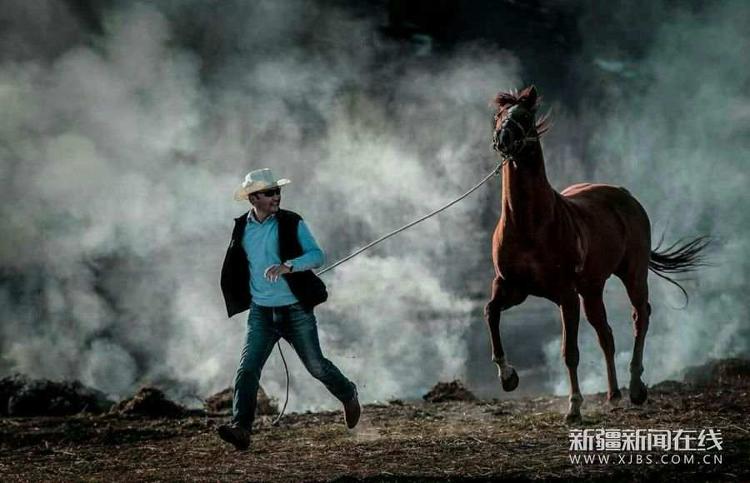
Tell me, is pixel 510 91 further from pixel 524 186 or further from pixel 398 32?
pixel 398 32

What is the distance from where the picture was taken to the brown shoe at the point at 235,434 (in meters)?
6.38

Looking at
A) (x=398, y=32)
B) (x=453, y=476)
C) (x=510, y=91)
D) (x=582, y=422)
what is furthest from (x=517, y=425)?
(x=398, y=32)

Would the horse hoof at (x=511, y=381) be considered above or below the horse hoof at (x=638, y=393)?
below

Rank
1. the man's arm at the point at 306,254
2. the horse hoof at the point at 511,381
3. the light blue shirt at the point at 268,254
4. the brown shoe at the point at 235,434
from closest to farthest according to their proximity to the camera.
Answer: the man's arm at the point at 306,254 → the brown shoe at the point at 235,434 → the light blue shirt at the point at 268,254 → the horse hoof at the point at 511,381

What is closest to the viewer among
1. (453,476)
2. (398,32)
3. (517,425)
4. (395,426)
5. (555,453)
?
(453,476)

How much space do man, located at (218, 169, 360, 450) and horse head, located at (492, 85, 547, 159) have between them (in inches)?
75.3

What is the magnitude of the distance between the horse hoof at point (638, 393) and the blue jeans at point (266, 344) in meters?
3.74

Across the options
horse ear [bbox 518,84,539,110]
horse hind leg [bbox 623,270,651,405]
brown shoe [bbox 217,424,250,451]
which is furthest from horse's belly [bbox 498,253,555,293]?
brown shoe [bbox 217,424,250,451]

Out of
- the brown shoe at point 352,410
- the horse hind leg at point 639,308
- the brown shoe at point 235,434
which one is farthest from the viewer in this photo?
the horse hind leg at point 639,308

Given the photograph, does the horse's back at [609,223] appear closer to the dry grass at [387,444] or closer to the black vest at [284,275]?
the dry grass at [387,444]

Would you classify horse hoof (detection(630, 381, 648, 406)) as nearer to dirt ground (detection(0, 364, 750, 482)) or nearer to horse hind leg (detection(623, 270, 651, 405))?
dirt ground (detection(0, 364, 750, 482))

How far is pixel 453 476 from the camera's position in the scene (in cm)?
584

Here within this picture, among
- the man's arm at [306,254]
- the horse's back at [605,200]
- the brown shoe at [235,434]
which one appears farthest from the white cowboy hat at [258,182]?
the horse's back at [605,200]

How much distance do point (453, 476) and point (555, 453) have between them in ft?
3.10
